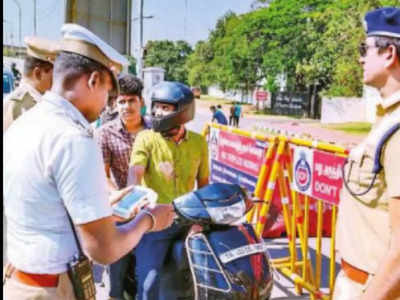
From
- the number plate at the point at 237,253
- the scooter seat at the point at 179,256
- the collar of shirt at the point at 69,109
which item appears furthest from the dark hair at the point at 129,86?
the collar of shirt at the point at 69,109

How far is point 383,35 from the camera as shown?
1.87 metres

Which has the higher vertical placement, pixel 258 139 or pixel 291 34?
pixel 291 34

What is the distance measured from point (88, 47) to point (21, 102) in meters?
2.32

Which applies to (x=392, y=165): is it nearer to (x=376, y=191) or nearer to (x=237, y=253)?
(x=376, y=191)

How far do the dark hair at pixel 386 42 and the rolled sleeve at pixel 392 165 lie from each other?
1.17 feet

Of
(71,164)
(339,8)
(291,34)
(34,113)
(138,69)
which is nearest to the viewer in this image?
(71,164)

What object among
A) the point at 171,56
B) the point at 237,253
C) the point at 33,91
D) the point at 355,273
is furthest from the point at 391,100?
the point at 171,56

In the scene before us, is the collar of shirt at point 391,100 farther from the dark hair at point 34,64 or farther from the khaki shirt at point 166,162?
the dark hair at point 34,64

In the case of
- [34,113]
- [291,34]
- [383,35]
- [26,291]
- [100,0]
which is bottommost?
[26,291]

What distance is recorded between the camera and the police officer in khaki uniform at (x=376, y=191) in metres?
1.64

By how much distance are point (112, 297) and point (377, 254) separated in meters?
2.39

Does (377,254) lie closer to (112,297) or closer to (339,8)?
(112,297)

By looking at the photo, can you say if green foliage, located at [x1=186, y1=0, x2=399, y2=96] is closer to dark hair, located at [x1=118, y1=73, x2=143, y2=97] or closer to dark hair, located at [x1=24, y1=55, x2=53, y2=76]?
dark hair, located at [x1=118, y1=73, x2=143, y2=97]

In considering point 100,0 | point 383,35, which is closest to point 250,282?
point 383,35
